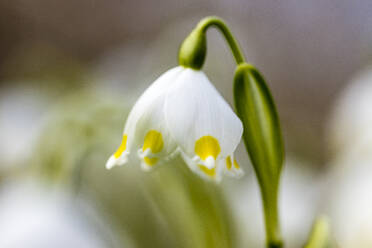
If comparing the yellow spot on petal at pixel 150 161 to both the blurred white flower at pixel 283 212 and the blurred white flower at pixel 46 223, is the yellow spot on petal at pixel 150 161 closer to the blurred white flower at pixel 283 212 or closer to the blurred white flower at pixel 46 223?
the blurred white flower at pixel 46 223

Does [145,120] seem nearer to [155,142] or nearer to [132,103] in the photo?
[155,142]

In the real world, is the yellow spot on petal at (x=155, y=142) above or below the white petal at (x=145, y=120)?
below

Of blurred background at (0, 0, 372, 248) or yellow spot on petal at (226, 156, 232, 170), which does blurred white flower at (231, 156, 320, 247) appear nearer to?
blurred background at (0, 0, 372, 248)

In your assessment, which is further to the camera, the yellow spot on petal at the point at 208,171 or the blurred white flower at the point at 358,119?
the blurred white flower at the point at 358,119

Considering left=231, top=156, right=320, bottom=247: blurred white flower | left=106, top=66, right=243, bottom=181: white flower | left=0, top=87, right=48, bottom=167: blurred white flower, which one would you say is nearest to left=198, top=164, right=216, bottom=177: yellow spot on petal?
left=106, top=66, right=243, bottom=181: white flower

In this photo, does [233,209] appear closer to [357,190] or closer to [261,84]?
[357,190]

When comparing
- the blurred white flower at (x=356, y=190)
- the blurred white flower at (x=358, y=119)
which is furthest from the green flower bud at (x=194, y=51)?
the blurred white flower at (x=358, y=119)

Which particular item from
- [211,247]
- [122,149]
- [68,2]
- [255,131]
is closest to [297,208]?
[211,247]

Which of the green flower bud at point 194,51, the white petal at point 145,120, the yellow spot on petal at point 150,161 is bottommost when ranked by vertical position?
the yellow spot on petal at point 150,161
